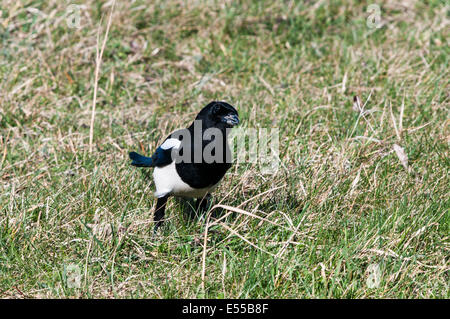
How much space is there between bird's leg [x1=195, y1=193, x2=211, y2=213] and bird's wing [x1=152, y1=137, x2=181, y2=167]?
1.15ft

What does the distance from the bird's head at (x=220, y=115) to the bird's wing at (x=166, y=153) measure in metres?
0.26

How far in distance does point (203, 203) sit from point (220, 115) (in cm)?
69

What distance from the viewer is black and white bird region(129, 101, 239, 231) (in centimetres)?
351

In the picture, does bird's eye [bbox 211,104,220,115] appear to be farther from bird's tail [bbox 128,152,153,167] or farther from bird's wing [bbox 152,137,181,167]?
bird's tail [bbox 128,152,153,167]

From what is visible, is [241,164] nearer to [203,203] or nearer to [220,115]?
→ [203,203]

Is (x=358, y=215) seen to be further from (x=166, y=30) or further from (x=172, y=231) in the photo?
(x=166, y=30)

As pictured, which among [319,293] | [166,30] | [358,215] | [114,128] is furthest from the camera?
[166,30]

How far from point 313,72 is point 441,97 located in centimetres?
108

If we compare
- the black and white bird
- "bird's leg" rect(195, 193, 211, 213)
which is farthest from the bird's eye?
"bird's leg" rect(195, 193, 211, 213)

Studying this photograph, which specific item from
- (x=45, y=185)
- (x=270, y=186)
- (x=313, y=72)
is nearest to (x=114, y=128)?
(x=45, y=185)

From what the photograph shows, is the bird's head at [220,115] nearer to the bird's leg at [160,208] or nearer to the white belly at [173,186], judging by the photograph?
the white belly at [173,186]

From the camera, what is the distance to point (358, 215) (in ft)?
12.6

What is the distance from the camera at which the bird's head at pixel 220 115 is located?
3.49 metres

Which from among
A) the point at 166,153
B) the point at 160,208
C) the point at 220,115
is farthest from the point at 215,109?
the point at 160,208
